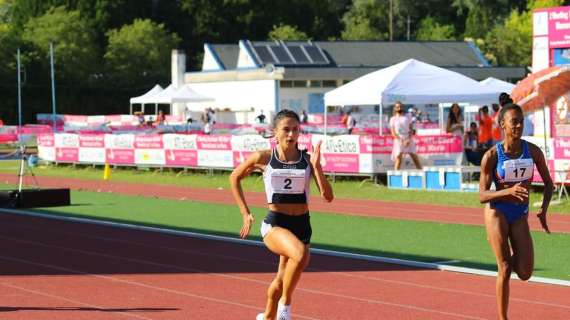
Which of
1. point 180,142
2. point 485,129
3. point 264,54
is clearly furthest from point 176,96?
point 485,129

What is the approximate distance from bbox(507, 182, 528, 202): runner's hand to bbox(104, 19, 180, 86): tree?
6949cm

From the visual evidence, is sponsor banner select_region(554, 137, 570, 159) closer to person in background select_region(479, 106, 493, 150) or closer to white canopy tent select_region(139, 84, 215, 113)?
person in background select_region(479, 106, 493, 150)

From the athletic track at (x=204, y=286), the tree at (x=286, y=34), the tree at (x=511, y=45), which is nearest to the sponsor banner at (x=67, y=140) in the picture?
the athletic track at (x=204, y=286)

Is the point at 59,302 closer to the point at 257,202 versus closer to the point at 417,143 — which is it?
the point at 257,202

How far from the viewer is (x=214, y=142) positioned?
31.2 meters

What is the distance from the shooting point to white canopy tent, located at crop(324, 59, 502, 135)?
27.0 meters

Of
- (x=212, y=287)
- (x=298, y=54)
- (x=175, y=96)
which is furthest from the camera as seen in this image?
(x=298, y=54)

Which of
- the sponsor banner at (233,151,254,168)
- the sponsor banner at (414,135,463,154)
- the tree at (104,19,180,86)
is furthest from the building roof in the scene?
the sponsor banner at (414,135,463,154)

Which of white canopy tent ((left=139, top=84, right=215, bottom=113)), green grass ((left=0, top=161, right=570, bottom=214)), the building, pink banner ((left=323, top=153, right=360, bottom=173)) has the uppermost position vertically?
the building

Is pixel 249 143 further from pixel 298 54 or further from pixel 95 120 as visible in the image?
pixel 298 54

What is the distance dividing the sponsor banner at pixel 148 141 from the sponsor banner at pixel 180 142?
0.20 m

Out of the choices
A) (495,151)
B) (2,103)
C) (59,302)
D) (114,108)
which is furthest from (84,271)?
(114,108)

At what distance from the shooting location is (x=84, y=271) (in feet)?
44.0

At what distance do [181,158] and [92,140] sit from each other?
4.62 meters
